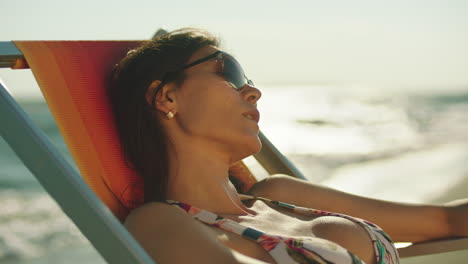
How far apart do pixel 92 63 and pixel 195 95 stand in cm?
52

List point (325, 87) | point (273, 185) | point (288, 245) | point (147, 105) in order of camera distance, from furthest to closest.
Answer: point (325, 87), point (273, 185), point (147, 105), point (288, 245)

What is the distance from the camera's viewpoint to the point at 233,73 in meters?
2.51

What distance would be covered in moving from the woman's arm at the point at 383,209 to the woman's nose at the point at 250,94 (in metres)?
0.38

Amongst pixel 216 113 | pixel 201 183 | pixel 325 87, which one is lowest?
pixel 201 183

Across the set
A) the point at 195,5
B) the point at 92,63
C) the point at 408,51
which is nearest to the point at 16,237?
the point at 92,63

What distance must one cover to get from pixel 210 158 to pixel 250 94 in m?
0.29

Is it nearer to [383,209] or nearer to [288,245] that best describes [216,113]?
[288,245]

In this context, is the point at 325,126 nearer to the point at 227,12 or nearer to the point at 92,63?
the point at 227,12

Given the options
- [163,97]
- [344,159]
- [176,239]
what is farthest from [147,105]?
[344,159]

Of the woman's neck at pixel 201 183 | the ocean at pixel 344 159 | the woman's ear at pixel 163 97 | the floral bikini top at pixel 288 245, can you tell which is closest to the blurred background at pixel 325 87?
the ocean at pixel 344 159

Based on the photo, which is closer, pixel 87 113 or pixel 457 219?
pixel 87 113

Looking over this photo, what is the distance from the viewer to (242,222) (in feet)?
7.30

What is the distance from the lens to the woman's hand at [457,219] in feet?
8.83

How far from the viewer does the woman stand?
217 cm
